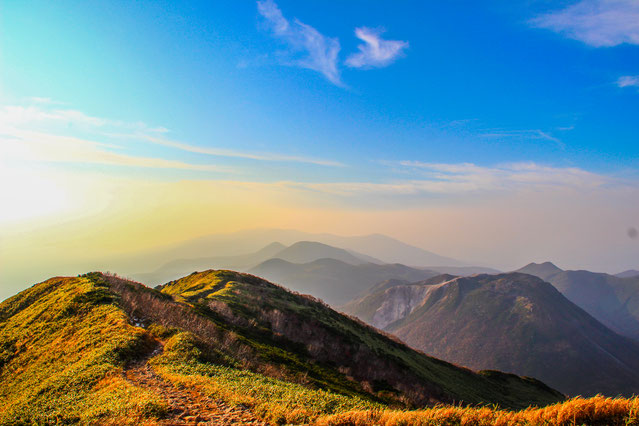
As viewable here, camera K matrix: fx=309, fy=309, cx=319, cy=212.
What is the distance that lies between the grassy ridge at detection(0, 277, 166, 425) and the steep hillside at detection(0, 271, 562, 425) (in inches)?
2.5

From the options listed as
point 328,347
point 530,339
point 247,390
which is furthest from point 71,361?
point 530,339

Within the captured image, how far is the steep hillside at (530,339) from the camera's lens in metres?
120

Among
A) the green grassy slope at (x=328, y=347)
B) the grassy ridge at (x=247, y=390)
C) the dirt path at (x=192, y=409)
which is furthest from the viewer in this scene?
the green grassy slope at (x=328, y=347)

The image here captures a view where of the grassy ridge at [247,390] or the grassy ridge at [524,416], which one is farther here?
the grassy ridge at [247,390]

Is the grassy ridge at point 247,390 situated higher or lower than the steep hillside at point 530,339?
higher

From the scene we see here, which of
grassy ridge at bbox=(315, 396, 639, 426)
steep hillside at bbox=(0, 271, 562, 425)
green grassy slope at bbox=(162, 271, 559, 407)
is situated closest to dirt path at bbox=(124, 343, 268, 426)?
steep hillside at bbox=(0, 271, 562, 425)

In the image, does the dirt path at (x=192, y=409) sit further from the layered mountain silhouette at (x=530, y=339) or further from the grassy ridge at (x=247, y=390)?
the layered mountain silhouette at (x=530, y=339)

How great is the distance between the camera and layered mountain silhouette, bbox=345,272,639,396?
12046cm

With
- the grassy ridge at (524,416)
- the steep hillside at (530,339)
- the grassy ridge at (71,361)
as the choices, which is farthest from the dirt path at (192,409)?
the steep hillside at (530,339)

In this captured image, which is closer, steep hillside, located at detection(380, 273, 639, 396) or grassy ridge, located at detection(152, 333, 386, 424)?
grassy ridge, located at detection(152, 333, 386, 424)

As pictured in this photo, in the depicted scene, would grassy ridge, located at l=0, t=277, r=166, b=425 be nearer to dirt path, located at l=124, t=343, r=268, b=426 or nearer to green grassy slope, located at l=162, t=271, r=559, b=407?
dirt path, located at l=124, t=343, r=268, b=426

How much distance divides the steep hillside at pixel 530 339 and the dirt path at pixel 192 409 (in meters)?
142

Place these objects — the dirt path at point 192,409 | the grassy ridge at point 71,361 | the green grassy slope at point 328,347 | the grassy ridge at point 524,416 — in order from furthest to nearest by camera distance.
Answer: the green grassy slope at point 328,347 → the grassy ridge at point 71,361 → the dirt path at point 192,409 → the grassy ridge at point 524,416

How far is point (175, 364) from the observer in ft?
45.6
